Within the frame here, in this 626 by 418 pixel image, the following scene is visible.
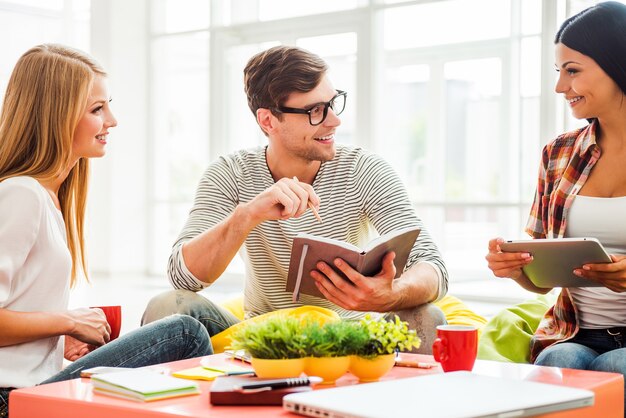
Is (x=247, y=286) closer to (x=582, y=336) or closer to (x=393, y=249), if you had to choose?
(x=393, y=249)

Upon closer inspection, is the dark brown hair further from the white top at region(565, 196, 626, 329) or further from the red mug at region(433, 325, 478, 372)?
the red mug at region(433, 325, 478, 372)

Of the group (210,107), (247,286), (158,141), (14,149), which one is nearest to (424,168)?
(210,107)

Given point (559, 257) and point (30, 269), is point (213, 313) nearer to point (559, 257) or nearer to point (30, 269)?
point (30, 269)

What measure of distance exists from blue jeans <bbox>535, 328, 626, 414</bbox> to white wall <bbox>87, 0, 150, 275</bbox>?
233 inches

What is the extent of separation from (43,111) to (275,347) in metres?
0.98

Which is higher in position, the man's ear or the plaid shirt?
the man's ear

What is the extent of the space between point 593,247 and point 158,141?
6.29m

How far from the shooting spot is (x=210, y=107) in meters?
7.29

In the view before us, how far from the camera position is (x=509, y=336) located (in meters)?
2.61

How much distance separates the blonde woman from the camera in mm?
1850

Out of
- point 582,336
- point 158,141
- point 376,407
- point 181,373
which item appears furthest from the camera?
point 158,141

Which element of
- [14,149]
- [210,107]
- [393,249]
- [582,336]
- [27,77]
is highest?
[210,107]

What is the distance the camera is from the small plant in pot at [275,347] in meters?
1.44

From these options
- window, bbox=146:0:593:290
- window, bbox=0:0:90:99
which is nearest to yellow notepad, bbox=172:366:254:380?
window, bbox=146:0:593:290
